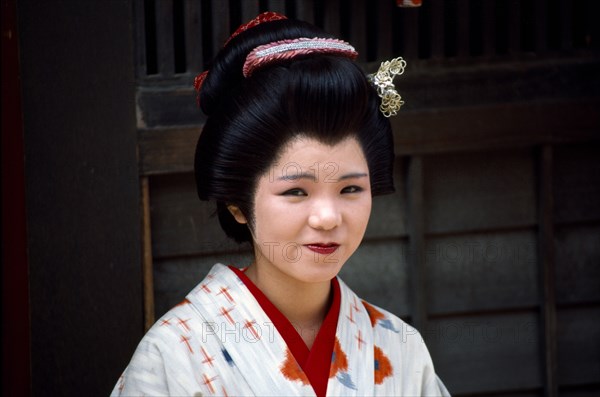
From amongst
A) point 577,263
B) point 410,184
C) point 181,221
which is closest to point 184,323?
point 181,221

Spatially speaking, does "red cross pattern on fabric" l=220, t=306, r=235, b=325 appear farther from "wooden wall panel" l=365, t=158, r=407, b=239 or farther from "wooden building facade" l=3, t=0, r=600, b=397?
"wooden wall panel" l=365, t=158, r=407, b=239

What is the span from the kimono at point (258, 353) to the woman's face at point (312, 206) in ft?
0.77

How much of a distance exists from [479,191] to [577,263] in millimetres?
542

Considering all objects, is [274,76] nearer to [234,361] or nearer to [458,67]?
[234,361]

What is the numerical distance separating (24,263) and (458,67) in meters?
1.87

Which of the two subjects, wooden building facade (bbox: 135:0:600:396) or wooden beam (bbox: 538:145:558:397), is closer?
wooden building facade (bbox: 135:0:600:396)

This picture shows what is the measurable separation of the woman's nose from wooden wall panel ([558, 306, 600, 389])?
5.24ft

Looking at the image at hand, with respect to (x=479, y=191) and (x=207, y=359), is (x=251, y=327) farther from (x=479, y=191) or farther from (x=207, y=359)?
(x=479, y=191)

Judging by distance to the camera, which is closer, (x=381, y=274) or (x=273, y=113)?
→ (x=273, y=113)

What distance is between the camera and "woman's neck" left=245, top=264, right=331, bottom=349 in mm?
3045

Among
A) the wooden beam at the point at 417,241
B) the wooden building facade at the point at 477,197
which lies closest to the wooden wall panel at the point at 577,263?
the wooden building facade at the point at 477,197

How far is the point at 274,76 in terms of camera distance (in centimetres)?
281

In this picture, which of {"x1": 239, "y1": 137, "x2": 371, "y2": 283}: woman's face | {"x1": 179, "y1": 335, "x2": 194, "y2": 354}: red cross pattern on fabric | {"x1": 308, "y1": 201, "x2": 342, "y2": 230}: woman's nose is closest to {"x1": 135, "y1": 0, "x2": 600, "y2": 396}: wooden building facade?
{"x1": 179, "y1": 335, "x2": 194, "y2": 354}: red cross pattern on fabric

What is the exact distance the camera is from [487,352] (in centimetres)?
388
